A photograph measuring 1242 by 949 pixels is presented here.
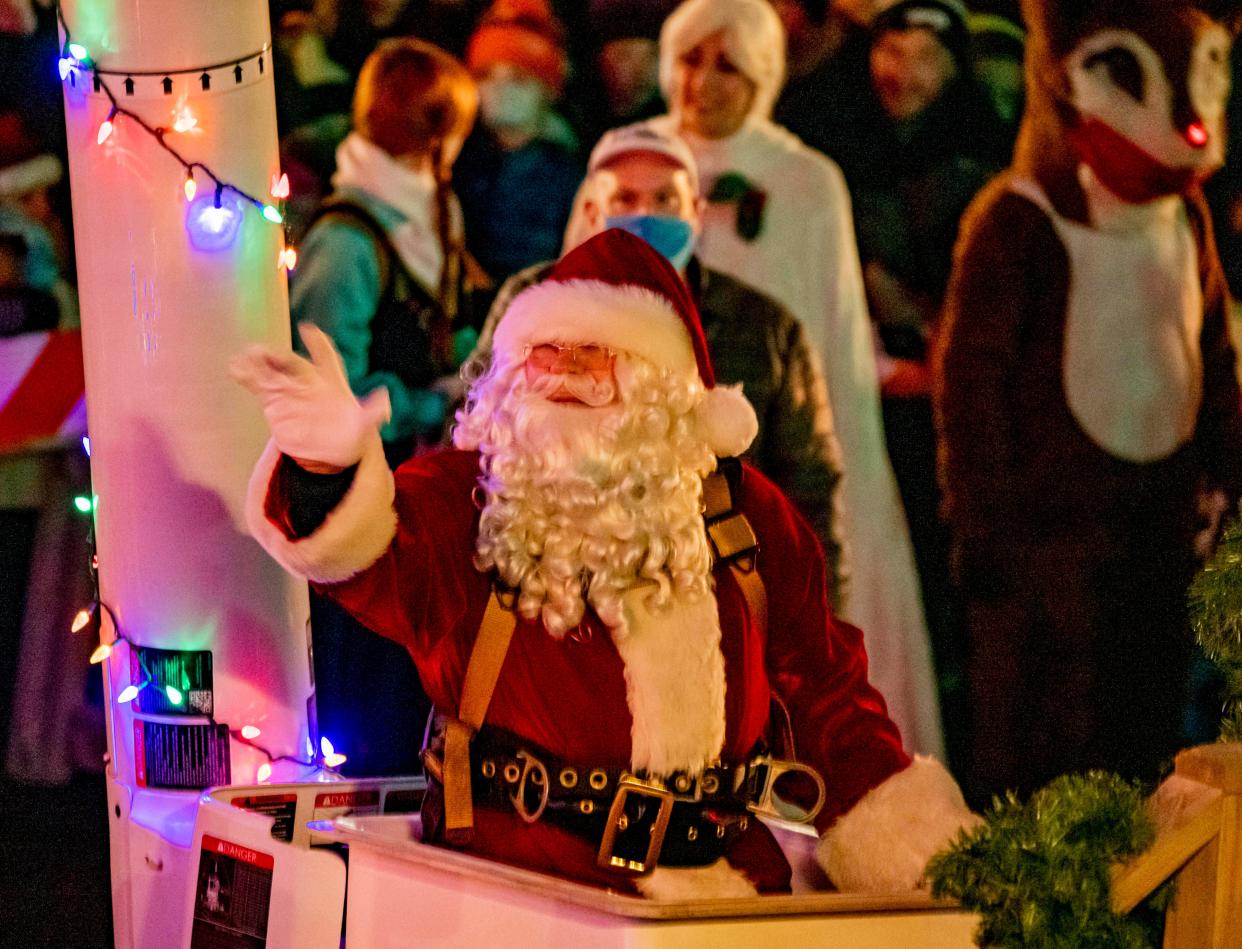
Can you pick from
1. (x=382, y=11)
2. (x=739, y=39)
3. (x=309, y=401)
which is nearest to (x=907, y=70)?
(x=739, y=39)

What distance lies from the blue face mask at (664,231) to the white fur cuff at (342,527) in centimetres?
119

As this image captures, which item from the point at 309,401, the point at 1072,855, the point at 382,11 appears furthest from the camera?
the point at 382,11

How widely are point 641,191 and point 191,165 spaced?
95cm

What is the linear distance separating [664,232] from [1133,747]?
4.78 feet

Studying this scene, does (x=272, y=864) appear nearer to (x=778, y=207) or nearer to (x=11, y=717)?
(x=11, y=717)

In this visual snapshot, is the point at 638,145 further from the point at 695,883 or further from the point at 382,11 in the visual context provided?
the point at 695,883

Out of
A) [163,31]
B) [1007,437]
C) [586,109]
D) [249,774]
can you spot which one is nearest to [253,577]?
[249,774]

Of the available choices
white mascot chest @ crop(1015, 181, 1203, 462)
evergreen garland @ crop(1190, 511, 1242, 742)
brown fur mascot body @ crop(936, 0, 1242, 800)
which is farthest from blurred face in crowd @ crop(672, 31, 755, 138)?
evergreen garland @ crop(1190, 511, 1242, 742)

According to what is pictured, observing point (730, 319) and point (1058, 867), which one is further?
point (730, 319)

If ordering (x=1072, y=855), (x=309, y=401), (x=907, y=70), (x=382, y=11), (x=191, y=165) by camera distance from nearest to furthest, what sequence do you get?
(x=1072, y=855) → (x=309, y=401) → (x=191, y=165) → (x=382, y=11) → (x=907, y=70)

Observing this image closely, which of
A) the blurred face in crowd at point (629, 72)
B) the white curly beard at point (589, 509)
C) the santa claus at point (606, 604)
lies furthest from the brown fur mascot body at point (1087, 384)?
the white curly beard at point (589, 509)

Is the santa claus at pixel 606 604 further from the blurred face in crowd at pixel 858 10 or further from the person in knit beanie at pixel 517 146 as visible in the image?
the blurred face in crowd at pixel 858 10

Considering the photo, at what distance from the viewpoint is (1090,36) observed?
326 cm

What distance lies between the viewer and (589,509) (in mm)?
2273
